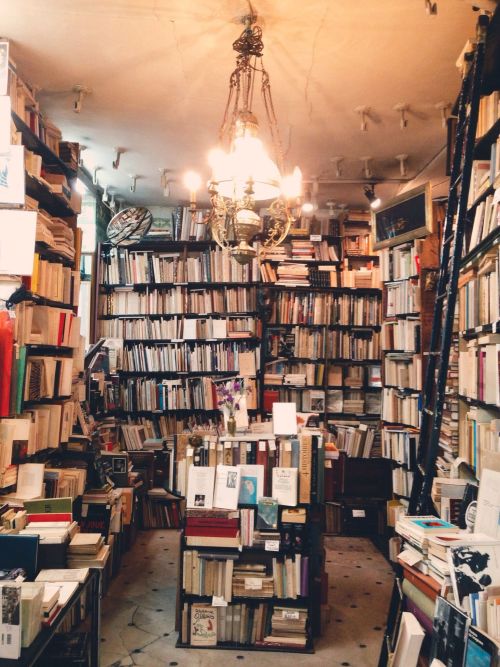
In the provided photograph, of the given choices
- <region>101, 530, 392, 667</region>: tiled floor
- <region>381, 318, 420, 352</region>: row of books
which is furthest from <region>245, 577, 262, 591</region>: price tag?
<region>381, 318, 420, 352</region>: row of books

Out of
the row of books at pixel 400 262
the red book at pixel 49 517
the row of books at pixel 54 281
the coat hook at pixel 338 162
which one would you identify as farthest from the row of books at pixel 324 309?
the red book at pixel 49 517

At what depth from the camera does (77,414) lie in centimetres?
416

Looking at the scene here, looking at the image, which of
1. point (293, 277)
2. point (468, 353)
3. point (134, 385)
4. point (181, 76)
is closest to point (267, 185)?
point (181, 76)

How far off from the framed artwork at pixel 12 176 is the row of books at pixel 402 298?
3.18 metres

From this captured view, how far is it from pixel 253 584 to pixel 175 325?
3.39 m

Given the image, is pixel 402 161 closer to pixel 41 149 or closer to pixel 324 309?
pixel 324 309

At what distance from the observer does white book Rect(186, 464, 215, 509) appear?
3145mm

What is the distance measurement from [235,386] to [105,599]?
1.77 meters

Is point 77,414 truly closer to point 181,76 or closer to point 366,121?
point 181,76

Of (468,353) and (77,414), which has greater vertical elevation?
(468,353)

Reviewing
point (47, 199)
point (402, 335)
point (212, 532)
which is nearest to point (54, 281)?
point (47, 199)

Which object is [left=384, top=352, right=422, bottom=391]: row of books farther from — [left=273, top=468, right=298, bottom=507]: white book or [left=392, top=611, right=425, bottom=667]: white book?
[left=392, top=611, right=425, bottom=667]: white book

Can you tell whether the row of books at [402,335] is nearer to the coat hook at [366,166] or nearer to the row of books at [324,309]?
the row of books at [324,309]

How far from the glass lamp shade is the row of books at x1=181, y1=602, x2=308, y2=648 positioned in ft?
7.63
